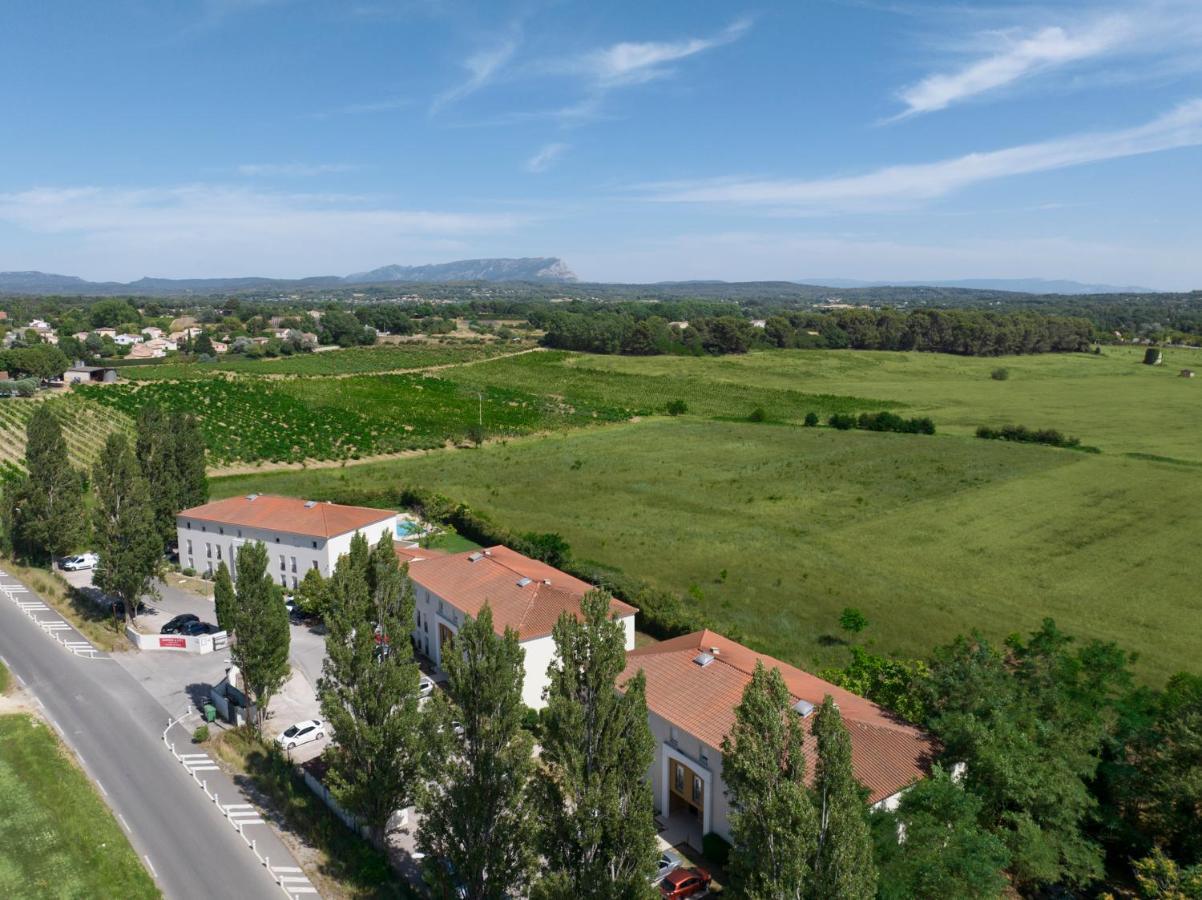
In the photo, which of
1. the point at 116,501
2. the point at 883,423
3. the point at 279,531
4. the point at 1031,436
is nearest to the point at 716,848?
the point at 279,531

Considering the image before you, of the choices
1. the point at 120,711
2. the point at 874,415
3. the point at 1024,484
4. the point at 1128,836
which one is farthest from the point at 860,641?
the point at 874,415

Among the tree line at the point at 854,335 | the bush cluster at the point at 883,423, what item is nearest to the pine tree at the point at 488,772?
the bush cluster at the point at 883,423

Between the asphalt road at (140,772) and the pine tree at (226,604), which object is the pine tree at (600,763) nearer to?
the asphalt road at (140,772)

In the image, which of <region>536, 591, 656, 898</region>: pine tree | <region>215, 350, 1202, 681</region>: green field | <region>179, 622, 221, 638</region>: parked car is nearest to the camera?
<region>536, 591, 656, 898</region>: pine tree

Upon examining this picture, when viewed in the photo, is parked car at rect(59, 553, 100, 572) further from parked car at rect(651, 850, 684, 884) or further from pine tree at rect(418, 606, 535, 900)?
parked car at rect(651, 850, 684, 884)

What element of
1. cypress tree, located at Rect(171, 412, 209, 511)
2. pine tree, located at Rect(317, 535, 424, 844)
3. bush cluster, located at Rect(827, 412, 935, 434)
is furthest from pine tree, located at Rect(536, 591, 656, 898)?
bush cluster, located at Rect(827, 412, 935, 434)

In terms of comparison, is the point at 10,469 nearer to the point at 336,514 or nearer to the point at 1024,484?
the point at 336,514
